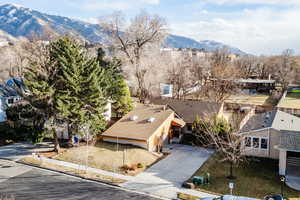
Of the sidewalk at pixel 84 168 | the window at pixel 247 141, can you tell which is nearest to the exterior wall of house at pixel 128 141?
the sidewalk at pixel 84 168

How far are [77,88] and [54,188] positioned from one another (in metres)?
10.5

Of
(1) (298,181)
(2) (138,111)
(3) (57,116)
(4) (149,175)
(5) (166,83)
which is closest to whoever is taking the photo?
(1) (298,181)

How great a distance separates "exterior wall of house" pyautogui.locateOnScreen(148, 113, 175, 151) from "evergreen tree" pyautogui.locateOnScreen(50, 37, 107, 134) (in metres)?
6.12

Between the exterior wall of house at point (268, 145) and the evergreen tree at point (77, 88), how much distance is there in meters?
15.7

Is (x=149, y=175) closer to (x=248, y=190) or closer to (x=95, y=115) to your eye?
(x=248, y=190)

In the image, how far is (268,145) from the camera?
24.5m

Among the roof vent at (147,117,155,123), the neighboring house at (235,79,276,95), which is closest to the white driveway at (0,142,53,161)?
the roof vent at (147,117,155,123)

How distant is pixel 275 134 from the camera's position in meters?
24.1

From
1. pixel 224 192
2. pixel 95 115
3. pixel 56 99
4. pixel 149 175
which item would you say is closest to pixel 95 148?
pixel 95 115

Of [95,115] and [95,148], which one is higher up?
[95,115]

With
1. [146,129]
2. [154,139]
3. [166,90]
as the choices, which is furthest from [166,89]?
[154,139]

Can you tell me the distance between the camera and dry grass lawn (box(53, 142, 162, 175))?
2333 cm

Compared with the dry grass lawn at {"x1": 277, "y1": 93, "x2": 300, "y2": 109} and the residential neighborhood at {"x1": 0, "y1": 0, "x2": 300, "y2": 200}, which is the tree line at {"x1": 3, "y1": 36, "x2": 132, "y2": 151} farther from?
the dry grass lawn at {"x1": 277, "y1": 93, "x2": 300, "y2": 109}

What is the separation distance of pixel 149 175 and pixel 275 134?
1253 centimetres
